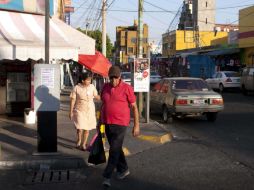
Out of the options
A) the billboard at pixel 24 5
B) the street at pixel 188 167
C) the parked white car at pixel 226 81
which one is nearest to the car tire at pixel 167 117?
the street at pixel 188 167

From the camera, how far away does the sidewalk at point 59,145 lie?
922 centimetres

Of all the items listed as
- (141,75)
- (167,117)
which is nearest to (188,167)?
(141,75)

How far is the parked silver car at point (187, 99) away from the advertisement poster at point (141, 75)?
1.14 metres

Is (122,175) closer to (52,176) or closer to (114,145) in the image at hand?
(114,145)

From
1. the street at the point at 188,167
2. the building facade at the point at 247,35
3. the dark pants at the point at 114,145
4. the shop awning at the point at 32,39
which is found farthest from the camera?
the building facade at the point at 247,35

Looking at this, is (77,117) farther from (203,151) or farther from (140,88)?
(140,88)

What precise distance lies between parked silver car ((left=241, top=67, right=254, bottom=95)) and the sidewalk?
15.1 meters

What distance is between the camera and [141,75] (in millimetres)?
15531

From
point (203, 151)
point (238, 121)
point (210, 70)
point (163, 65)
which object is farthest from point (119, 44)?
point (203, 151)

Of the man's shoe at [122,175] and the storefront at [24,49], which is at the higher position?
the storefront at [24,49]

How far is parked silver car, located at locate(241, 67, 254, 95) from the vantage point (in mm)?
28844

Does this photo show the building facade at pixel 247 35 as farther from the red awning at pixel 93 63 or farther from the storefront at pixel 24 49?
the storefront at pixel 24 49

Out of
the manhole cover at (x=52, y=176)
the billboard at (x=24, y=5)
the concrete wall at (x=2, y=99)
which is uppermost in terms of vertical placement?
the billboard at (x=24, y=5)

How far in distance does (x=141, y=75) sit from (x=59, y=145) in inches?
207
